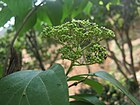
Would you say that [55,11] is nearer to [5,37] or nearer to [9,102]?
[9,102]

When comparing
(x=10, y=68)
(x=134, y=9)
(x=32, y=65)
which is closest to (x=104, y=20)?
(x=134, y=9)

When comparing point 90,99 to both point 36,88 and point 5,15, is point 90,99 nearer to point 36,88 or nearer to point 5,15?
point 36,88

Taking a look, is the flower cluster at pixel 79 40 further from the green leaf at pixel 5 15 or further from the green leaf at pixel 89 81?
the green leaf at pixel 5 15

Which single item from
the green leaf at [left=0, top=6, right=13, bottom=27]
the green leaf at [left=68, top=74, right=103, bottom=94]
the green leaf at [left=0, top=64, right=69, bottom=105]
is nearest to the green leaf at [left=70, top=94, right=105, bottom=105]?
the green leaf at [left=68, top=74, right=103, bottom=94]

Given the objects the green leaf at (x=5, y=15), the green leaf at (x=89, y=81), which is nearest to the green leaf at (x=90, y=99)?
the green leaf at (x=89, y=81)

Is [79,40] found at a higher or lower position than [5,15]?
lower

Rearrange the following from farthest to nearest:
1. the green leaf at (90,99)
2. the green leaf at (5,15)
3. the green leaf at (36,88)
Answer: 1. the green leaf at (5,15)
2. the green leaf at (90,99)
3. the green leaf at (36,88)

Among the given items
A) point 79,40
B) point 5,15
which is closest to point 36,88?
point 79,40

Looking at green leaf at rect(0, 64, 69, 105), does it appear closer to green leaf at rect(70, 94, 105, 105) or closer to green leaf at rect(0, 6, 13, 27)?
green leaf at rect(70, 94, 105, 105)
